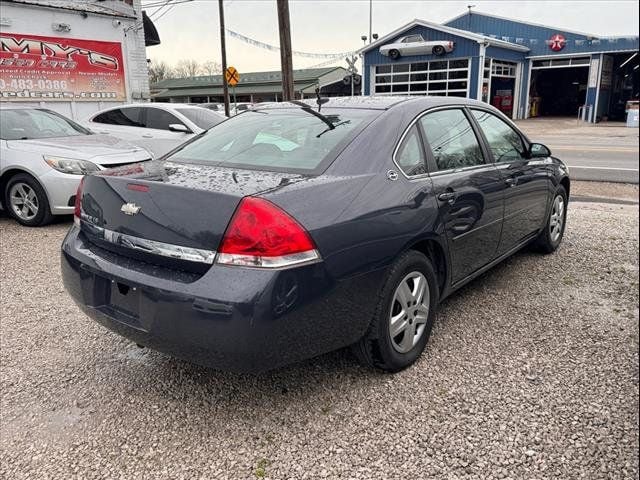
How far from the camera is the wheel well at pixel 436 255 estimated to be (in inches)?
125

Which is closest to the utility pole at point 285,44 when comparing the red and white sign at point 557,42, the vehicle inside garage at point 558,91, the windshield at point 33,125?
the windshield at point 33,125

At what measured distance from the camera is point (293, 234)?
2354 millimetres

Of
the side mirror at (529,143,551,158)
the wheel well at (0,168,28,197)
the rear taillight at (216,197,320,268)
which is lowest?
the wheel well at (0,168,28,197)

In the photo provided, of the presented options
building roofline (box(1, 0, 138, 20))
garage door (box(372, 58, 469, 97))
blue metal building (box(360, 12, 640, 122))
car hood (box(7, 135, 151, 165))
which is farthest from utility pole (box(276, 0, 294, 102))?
garage door (box(372, 58, 469, 97))

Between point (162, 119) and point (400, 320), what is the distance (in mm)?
7247

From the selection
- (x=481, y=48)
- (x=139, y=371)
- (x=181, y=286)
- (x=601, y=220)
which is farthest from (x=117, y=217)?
(x=481, y=48)

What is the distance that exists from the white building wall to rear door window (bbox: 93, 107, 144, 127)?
6475 mm

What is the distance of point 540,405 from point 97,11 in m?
16.5

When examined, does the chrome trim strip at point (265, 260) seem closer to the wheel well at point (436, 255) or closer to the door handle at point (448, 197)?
the wheel well at point (436, 255)

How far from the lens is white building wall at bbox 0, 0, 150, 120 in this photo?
1416 cm

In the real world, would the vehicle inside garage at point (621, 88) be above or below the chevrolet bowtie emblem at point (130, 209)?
above

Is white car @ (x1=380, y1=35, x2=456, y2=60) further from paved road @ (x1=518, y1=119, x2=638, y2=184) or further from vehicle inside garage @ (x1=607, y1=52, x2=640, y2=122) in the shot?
vehicle inside garage @ (x1=607, y1=52, x2=640, y2=122)

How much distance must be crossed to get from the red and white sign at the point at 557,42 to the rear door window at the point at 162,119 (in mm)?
29997

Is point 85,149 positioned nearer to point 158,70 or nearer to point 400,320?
point 400,320
